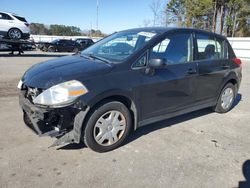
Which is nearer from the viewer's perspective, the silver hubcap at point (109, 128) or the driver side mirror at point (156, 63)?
the silver hubcap at point (109, 128)

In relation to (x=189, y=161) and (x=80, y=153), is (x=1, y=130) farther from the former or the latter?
(x=189, y=161)

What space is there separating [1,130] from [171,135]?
2842 mm

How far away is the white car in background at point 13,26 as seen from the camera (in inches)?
580

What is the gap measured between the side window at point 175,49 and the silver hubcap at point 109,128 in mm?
1065

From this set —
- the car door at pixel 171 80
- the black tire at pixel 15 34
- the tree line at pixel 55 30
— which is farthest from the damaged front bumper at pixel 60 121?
the tree line at pixel 55 30

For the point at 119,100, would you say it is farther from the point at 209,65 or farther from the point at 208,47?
the point at 208,47

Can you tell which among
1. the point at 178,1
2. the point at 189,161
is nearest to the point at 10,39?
the point at 189,161

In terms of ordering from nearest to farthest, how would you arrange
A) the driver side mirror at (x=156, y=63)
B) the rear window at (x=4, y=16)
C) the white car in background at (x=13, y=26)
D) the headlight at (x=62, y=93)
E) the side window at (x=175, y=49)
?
the headlight at (x=62, y=93) < the driver side mirror at (x=156, y=63) < the side window at (x=175, y=49) < the rear window at (x=4, y=16) < the white car in background at (x=13, y=26)

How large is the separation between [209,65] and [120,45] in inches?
69.7

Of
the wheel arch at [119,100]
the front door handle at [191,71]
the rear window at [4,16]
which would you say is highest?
the rear window at [4,16]

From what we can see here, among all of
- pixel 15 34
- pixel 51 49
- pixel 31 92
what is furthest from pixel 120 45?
pixel 51 49

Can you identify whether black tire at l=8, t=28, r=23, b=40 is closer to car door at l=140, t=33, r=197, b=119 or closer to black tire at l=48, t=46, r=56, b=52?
black tire at l=48, t=46, r=56, b=52

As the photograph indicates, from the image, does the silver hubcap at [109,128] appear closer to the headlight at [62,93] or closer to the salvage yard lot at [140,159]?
the salvage yard lot at [140,159]

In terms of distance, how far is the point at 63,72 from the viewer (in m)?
3.48
